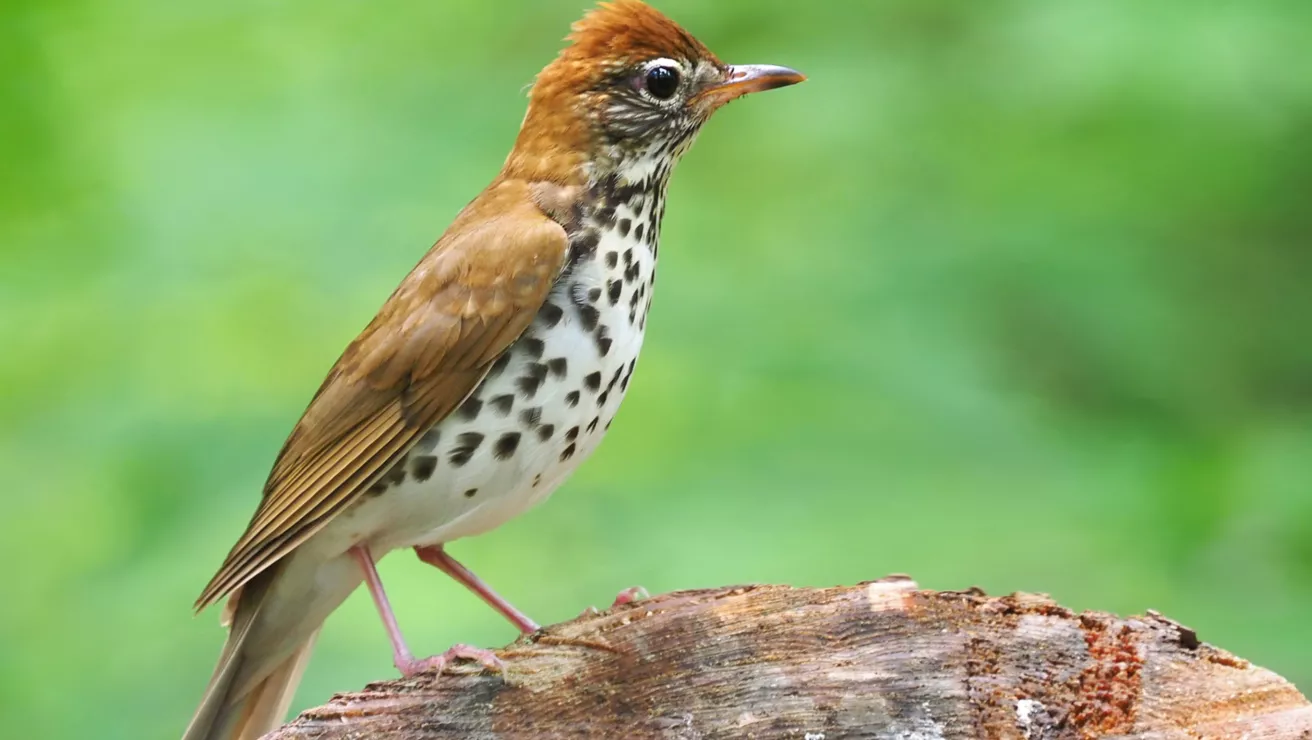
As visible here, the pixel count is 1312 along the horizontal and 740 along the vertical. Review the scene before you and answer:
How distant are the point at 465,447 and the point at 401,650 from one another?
38 cm

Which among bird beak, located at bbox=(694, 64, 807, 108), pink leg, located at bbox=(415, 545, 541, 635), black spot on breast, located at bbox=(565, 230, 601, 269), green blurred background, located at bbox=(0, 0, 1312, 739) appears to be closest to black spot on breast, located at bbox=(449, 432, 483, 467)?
black spot on breast, located at bbox=(565, 230, 601, 269)

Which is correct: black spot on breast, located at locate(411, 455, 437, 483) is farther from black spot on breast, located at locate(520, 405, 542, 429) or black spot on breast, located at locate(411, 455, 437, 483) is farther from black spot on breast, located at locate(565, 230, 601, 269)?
black spot on breast, located at locate(565, 230, 601, 269)

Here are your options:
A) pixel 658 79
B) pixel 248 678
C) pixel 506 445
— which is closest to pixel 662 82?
pixel 658 79

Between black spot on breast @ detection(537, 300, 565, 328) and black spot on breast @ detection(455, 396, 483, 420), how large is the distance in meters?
0.18

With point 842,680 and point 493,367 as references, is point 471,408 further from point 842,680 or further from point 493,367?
point 842,680

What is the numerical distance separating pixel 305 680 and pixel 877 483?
145 centimetres

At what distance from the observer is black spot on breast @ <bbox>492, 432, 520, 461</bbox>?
104 inches

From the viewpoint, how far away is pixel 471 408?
266 cm

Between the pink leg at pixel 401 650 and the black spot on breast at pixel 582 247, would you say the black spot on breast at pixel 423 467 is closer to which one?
the pink leg at pixel 401 650

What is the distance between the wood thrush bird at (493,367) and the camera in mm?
2652

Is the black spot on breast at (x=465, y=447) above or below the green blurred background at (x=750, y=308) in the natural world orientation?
below

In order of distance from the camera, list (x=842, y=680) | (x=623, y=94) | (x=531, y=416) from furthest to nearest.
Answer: (x=623, y=94), (x=531, y=416), (x=842, y=680)

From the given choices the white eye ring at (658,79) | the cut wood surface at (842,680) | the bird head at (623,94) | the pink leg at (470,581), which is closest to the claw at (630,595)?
the cut wood surface at (842,680)

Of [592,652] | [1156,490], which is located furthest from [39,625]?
[1156,490]
